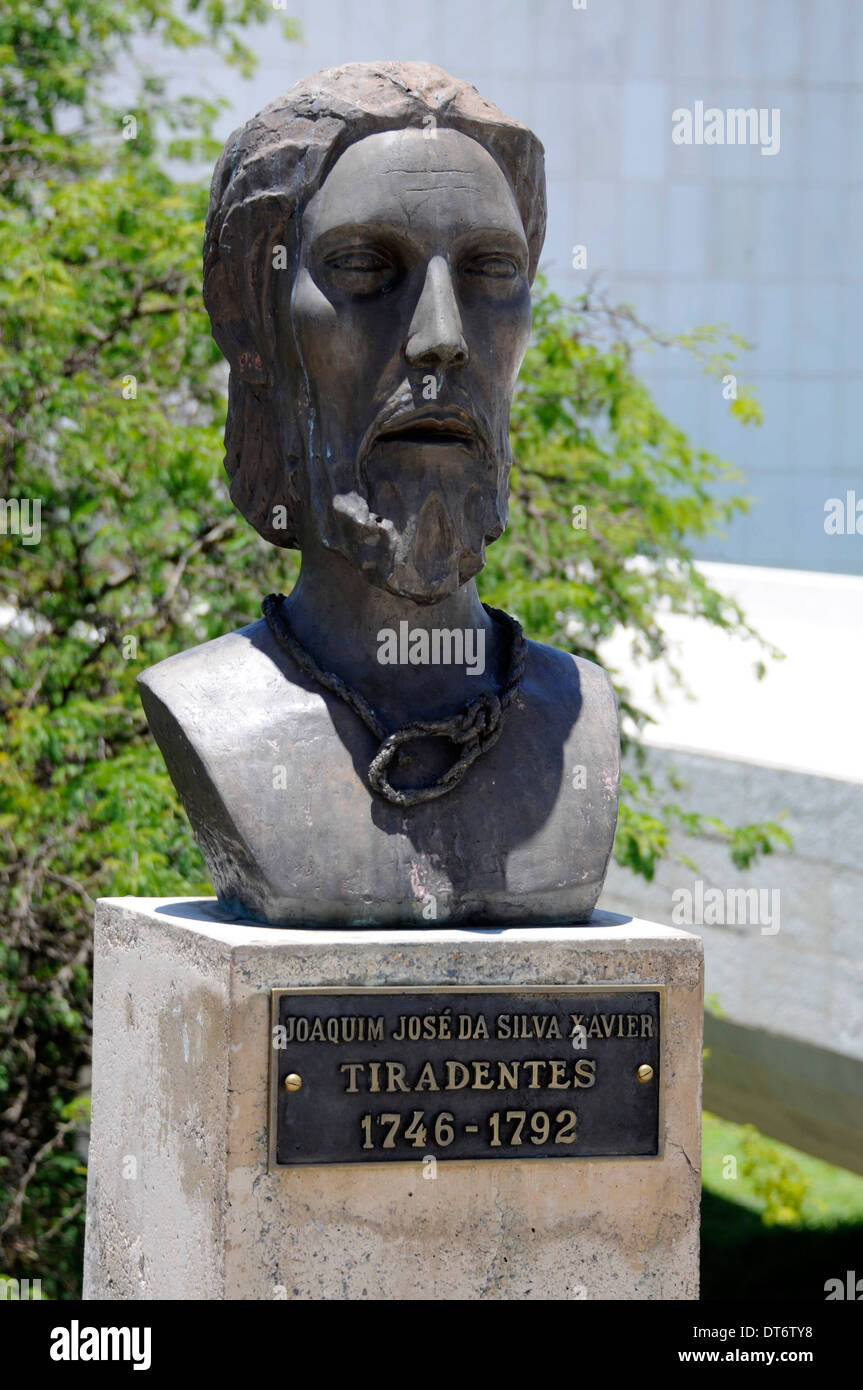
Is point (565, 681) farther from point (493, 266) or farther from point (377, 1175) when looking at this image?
point (377, 1175)

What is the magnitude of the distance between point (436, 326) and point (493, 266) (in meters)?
0.28

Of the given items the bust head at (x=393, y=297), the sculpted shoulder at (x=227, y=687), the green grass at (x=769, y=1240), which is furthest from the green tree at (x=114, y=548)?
the green grass at (x=769, y=1240)

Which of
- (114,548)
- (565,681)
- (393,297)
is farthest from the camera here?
(114,548)

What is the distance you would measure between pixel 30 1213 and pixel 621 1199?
379cm

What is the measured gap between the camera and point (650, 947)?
11.8 feet

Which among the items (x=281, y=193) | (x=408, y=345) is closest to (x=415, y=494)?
(x=408, y=345)

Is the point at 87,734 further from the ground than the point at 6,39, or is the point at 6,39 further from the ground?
the point at 6,39

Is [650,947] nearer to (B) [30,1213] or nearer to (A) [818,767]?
(B) [30,1213]

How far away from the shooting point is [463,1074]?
345cm

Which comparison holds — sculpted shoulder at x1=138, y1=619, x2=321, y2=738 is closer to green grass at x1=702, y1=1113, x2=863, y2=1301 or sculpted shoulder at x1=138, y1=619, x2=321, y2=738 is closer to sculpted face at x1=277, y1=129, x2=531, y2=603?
sculpted face at x1=277, y1=129, x2=531, y2=603

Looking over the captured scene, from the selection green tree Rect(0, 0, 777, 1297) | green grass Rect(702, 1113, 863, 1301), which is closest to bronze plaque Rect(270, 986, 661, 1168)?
green tree Rect(0, 0, 777, 1297)

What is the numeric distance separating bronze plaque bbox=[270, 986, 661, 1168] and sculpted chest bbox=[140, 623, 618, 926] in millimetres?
223

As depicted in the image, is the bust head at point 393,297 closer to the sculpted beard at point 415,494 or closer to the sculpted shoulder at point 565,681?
the sculpted beard at point 415,494

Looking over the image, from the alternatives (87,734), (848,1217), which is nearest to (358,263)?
(87,734)
